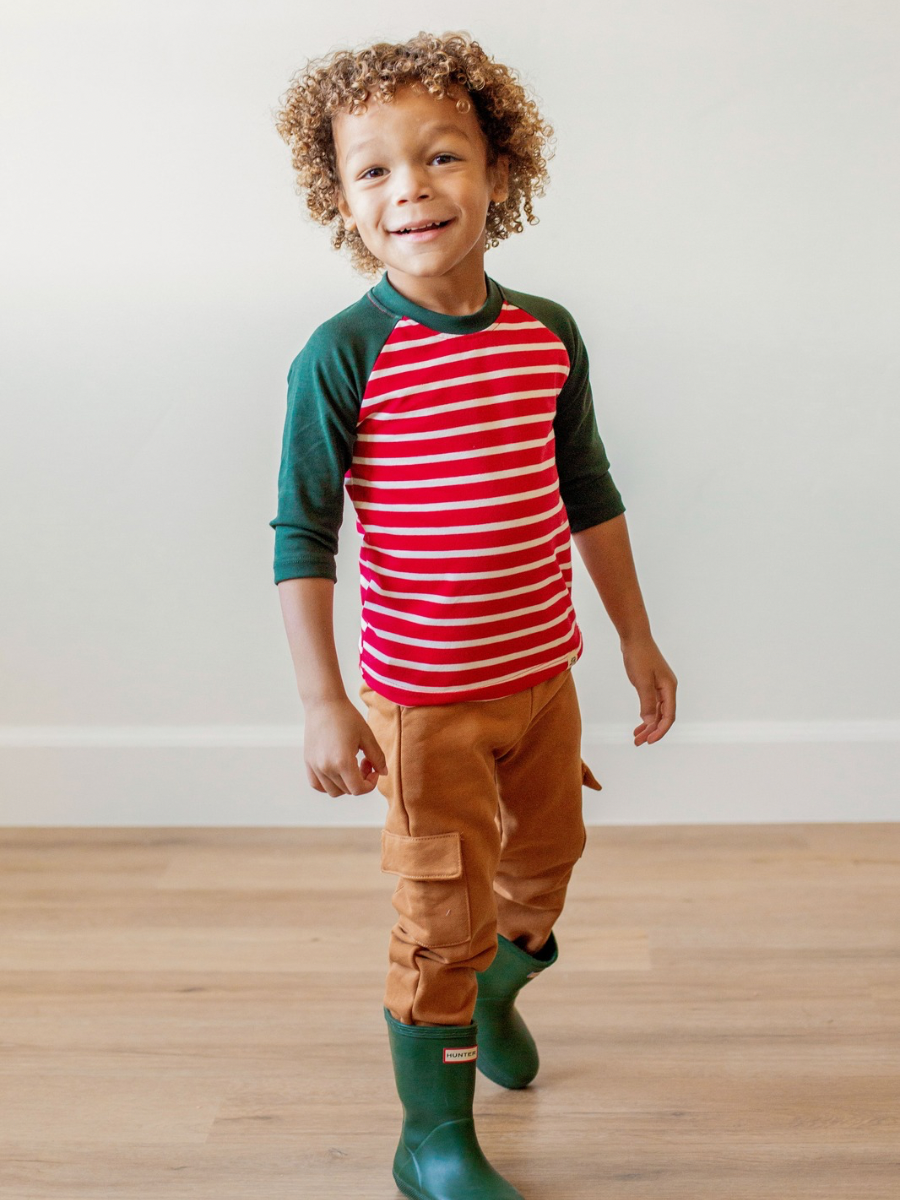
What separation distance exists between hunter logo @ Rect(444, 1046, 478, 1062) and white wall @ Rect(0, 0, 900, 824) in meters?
0.73

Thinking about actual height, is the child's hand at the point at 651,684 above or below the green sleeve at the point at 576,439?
below

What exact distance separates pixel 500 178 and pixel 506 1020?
75 centimetres

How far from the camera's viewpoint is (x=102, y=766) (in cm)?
167

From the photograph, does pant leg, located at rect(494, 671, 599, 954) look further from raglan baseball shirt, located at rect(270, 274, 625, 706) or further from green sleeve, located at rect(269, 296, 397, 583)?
green sleeve, located at rect(269, 296, 397, 583)

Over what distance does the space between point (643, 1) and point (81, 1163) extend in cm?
140

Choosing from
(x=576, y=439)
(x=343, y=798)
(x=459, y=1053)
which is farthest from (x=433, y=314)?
(x=343, y=798)

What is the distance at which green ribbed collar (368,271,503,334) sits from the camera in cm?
89

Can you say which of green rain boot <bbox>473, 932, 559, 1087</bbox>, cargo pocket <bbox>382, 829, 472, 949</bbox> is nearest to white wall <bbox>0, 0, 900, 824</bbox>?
green rain boot <bbox>473, 932, 559, 1087</bbox>

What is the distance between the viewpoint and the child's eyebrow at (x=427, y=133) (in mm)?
869

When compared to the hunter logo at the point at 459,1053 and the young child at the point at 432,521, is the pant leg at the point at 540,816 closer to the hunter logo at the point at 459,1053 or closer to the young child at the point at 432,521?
the young child at the point at 432,521

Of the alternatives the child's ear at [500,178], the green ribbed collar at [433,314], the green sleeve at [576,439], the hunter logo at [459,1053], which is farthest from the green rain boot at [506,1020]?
the child's ear at [500,178]

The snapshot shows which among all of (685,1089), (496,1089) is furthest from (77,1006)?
(685,1089)

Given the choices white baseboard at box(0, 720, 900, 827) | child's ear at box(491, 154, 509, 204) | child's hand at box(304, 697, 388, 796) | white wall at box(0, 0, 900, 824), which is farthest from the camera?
white baseboard at box(0, 720, 900, 827)

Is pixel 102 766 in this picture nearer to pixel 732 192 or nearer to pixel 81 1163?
pixel 81 1163
